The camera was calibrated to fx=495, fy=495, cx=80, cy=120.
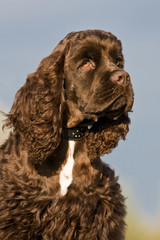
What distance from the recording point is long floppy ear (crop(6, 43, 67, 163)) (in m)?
4.09

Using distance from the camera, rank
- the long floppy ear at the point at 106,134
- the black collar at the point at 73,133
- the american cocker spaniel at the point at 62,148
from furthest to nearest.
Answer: the long floppy ear at the point at 106,134, the black collar at the point at 73,133, the american cocker spaniel at the point at 62,148

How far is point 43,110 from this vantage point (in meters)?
4.15

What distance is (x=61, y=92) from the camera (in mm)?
4156

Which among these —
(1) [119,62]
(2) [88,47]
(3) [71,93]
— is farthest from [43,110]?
(1) [119,62]

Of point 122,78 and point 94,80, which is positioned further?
point 94,80

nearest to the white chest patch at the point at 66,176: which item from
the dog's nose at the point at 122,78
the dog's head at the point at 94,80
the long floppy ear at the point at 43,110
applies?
the long floppy ear at the point at 43,110

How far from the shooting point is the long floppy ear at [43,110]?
4.09 m

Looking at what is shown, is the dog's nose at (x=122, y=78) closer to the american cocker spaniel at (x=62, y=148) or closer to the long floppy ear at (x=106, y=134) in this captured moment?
the american cocker spaniel at (x=62, y=148)

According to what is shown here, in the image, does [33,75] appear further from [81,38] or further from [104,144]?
[104,144]

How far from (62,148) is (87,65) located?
2.37ft

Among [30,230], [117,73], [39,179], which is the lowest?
[30,230]

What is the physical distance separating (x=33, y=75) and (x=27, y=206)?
1120mm

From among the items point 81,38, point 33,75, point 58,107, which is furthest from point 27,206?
point 81,38

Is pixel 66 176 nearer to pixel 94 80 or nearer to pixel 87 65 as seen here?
pixel 94 80
